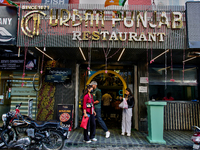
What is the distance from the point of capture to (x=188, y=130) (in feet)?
23.8

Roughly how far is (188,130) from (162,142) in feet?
9.26

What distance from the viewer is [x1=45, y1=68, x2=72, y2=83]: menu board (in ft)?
23.3

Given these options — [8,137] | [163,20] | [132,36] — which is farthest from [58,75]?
[163,20]

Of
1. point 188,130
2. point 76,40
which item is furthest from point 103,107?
point 76,40

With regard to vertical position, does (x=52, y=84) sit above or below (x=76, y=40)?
below

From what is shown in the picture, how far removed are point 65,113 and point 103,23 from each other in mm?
4131

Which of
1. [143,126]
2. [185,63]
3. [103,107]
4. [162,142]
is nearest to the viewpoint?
[162,142]

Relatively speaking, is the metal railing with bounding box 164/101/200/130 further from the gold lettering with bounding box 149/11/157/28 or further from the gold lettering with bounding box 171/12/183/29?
the gold lettering with bounding box 149/11/157/28

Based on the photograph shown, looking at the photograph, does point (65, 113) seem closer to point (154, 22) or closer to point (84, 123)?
point (84, 123)

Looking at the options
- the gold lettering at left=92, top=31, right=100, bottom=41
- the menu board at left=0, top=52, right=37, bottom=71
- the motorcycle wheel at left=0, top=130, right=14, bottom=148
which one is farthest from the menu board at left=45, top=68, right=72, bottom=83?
the motorcycle wheel at left=0, top=130, right=14, bottom=148

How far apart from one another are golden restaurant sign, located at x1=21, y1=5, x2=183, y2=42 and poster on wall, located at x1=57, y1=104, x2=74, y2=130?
3.10m

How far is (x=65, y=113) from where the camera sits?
22.6 feet

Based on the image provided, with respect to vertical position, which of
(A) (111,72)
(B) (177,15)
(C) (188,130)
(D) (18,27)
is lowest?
(C) (188,130)

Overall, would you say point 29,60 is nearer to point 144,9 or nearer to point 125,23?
point 125,23
